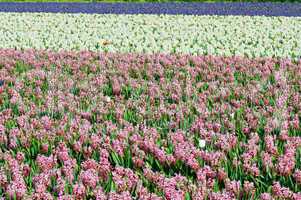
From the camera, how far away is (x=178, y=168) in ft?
14.5

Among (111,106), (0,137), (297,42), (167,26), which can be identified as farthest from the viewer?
(167,26)

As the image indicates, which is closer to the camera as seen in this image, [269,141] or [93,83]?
[269,141]

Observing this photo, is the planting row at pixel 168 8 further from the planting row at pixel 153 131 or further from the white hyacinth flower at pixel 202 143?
the white hyacinth flower at pixel 202 143

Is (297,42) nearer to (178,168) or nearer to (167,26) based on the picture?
(167,26)

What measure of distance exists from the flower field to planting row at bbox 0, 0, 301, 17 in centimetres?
687

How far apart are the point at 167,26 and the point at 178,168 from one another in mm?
10903

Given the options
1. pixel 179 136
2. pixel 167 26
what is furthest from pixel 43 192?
pixel 167 26

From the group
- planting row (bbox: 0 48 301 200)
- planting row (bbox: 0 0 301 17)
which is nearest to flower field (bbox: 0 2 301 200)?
planting row (bbox: 0 48 301 200)

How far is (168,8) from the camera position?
18.6 metres

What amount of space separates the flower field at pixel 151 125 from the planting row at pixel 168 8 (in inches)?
270

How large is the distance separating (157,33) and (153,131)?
28.3ft

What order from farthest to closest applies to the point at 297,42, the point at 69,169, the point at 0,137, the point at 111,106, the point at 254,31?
the point at 254,31
the point at 297,42
the point at 111,106
the point at 0,137
the point at 69,169

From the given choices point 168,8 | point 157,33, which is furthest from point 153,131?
point 168,8

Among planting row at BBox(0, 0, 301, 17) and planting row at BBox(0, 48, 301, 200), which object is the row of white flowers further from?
planting row at BBox(0, 48, 301, 200)
